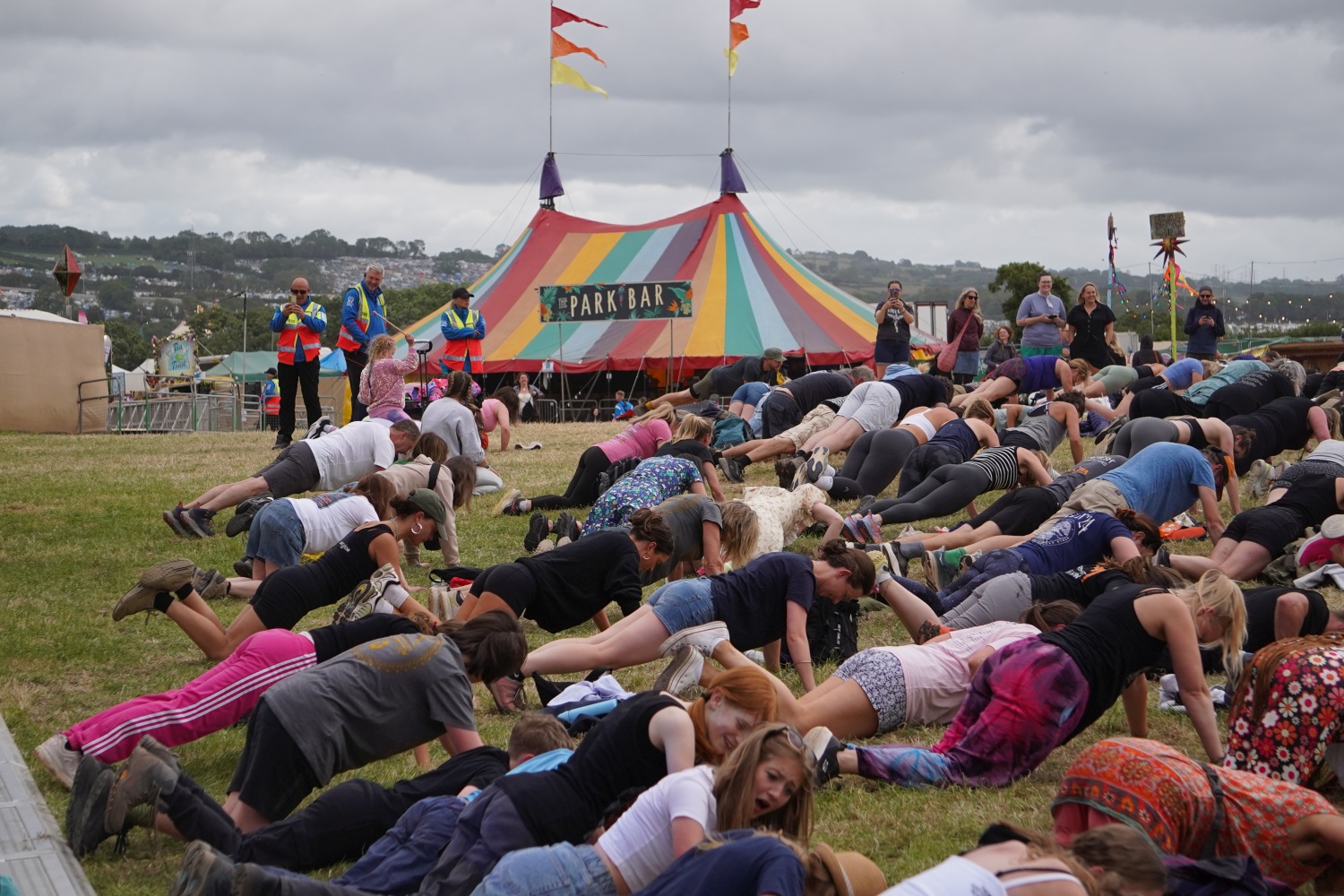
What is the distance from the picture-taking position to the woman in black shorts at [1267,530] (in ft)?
20.0

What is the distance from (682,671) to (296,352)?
801cm

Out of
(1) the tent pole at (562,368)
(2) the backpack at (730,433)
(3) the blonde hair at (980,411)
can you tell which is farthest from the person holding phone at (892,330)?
(1) the tent pole at (562,368)

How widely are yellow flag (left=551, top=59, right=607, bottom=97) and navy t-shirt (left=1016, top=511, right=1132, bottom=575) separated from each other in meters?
21.2

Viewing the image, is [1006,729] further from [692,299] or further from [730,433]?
[692,299]

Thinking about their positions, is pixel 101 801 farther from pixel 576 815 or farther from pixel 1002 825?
pixel 1002 825

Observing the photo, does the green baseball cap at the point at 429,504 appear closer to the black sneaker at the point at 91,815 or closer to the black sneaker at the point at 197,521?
the black sneaker at the point at 91,815

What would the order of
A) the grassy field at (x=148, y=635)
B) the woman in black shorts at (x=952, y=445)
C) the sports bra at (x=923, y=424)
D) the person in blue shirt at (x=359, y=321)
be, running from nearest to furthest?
1. the grassy field at (x=148, y=635)
2. the woman in black shorts at (x=952, y=445)
3. the sports bra at (x=923, y=424)
4. the person in blue shirt at (x=359, y=321)

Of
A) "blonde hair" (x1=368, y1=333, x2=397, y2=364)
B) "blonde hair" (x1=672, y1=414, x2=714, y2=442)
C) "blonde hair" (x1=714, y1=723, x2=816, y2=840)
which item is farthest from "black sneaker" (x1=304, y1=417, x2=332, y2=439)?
"blonde hair" (x1=714, y1=723, x2=816, y2=840)

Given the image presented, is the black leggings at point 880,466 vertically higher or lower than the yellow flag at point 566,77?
lower

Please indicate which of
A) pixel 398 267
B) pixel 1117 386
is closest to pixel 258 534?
pixel 1117 386

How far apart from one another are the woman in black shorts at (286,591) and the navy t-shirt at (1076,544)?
279 cm

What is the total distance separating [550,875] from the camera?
288 cm

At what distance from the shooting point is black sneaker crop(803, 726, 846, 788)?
3.99 metres

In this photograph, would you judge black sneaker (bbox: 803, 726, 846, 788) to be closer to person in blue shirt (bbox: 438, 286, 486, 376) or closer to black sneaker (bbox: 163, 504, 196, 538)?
black sneaker (bbox: 163, 504, 196, 538)
